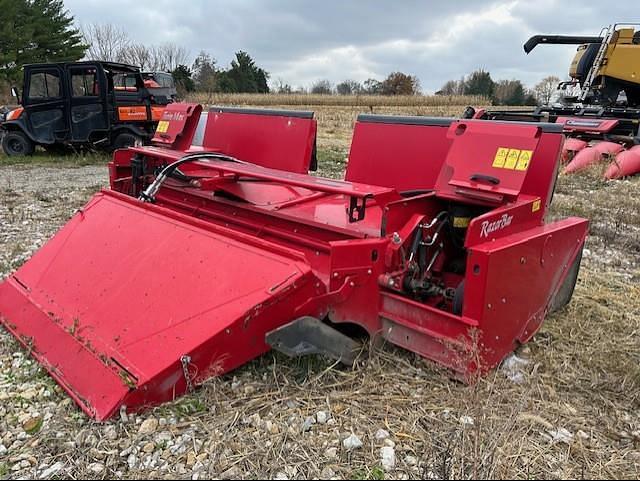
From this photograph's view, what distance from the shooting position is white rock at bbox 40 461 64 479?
73.3 inches

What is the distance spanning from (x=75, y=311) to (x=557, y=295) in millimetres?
2577

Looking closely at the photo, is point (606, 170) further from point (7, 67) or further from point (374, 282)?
point (7, 67)

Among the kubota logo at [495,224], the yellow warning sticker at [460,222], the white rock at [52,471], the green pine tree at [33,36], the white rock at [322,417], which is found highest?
the green pine tree at [33,36]

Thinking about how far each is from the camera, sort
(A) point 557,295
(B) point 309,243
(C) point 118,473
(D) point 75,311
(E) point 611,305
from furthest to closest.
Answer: (E) point 611,305, (A) point 557,295, (B) point 309,243, (D) point 75,311, (C) point 118,473

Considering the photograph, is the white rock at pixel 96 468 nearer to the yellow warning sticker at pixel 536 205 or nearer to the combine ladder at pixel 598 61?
the yellow warning sticker at pixel 536 205

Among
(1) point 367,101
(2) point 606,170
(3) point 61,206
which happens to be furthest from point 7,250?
(1) point 367,101

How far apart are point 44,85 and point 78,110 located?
2.47 feet

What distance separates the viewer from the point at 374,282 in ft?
8.13

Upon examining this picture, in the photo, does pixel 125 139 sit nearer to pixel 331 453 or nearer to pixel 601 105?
pixel 601 105

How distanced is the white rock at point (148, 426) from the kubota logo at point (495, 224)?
1514mm

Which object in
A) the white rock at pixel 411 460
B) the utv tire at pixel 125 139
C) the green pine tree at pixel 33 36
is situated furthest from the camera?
the green pine tree at pixel 33 36

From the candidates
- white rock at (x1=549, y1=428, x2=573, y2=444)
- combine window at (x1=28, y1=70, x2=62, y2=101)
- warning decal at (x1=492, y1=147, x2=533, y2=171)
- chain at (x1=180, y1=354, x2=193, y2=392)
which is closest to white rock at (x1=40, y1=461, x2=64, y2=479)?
chain at (x1=180, y1=354, x2=193, y2=392)

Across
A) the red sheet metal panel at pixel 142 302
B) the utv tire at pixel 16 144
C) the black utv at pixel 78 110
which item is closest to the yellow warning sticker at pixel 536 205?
the red sheet metal panel at pixel 142 302

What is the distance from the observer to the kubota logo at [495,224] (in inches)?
92.9
